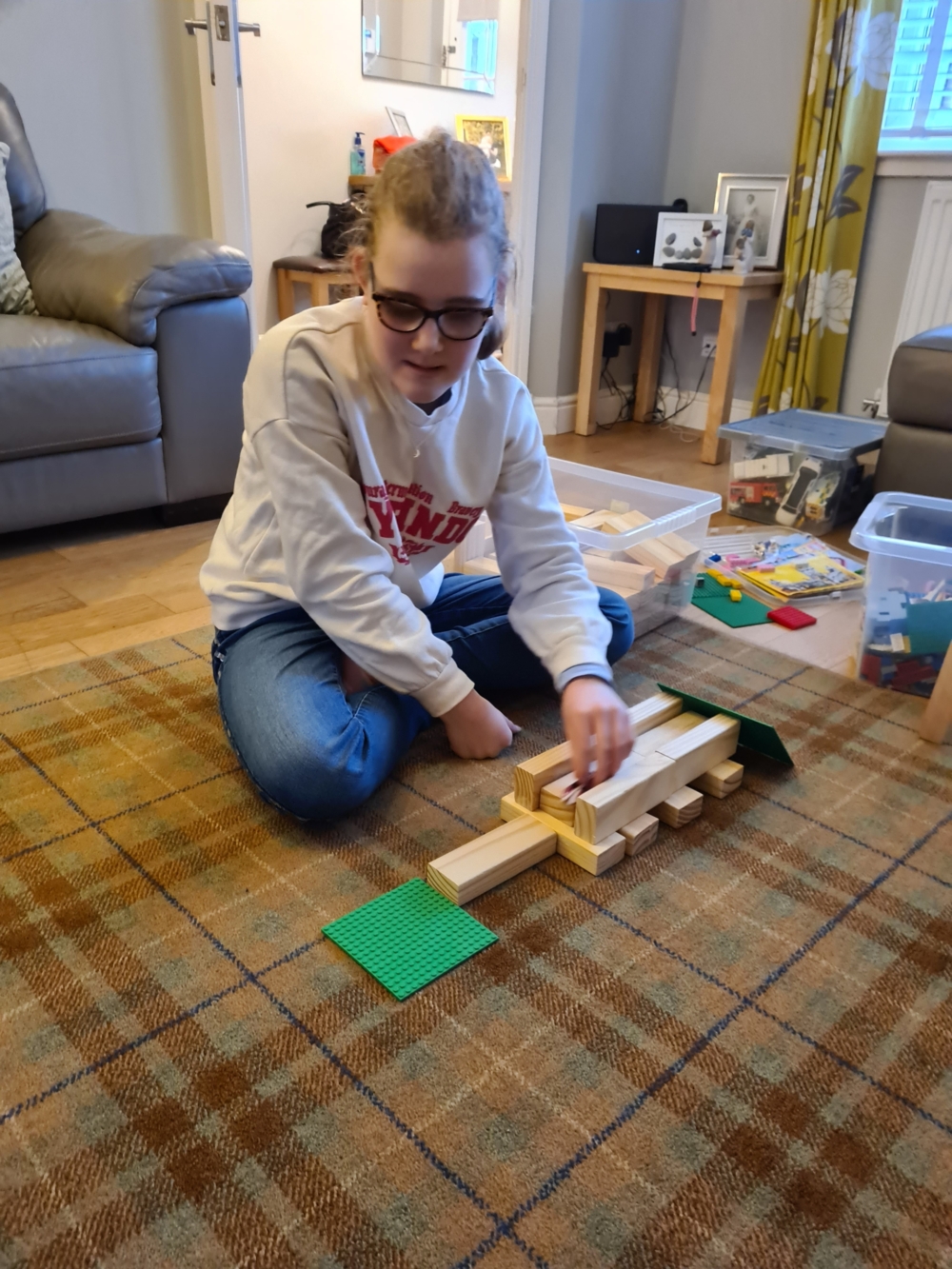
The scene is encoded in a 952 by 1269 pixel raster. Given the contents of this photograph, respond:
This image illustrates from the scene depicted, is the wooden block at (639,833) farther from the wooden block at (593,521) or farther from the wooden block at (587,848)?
the wooden block at (593,521)

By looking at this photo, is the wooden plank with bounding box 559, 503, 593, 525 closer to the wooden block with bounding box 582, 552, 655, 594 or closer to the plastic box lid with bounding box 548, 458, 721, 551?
the plastic box lid with bounding box 548, 458, 721, 551

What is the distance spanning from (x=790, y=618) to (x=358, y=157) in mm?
2376

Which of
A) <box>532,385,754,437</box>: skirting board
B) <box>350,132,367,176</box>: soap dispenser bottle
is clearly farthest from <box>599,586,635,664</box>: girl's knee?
<box>350,132,367,176</box>: soap dispenser bottle

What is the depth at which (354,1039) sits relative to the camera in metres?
0.75

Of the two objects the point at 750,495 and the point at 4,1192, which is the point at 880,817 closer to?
the point at 4,1192

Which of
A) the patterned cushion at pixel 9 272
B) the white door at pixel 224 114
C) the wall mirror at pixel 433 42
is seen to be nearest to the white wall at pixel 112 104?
the white door at pixel 224 114

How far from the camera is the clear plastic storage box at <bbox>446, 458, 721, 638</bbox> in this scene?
146 centimetres

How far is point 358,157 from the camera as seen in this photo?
3.11m

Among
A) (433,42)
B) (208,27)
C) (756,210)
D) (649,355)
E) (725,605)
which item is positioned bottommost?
(725,605)

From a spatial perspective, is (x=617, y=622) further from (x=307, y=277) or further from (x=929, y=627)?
(x=307, y=277)

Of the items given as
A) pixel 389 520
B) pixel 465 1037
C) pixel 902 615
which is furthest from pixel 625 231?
pixel 465 1037

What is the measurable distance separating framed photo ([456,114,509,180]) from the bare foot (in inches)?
108

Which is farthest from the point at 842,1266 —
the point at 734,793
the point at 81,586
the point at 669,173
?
the point at 669,173

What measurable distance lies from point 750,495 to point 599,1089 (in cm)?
169
